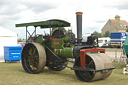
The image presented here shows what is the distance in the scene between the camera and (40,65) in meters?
7.65

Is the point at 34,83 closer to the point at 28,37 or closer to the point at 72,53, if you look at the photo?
the point at 72,53

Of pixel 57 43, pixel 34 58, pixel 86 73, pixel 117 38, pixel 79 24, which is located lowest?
pixel 86 73

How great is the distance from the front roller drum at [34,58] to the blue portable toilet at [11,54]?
334 cm

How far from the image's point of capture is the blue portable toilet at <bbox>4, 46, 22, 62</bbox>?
39.1ft

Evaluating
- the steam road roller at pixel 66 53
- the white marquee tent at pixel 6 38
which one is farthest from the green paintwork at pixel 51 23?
the white marquee tent at pixel 6 38

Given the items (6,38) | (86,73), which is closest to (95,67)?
(86,73)

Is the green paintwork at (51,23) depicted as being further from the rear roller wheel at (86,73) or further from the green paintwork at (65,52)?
the rear roller wheel at (86,73)

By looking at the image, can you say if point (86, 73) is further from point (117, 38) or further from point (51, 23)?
point (117, 38)

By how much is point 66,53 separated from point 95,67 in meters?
1.67

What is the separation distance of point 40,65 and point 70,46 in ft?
4.17

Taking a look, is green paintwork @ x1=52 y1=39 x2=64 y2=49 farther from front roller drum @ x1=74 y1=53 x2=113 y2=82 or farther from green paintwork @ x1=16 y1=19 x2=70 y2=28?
front roller drum @ x1=74 y1=53 x2=113 y2=82

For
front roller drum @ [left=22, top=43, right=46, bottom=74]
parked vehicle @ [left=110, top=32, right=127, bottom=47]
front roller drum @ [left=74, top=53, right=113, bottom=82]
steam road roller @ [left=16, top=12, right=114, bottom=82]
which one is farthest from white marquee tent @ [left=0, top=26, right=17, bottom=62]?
parked vehicle @ [left=110, top=32, right=127, bottom=47]

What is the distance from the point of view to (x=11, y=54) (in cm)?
1195

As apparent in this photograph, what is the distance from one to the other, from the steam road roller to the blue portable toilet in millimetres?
3329
